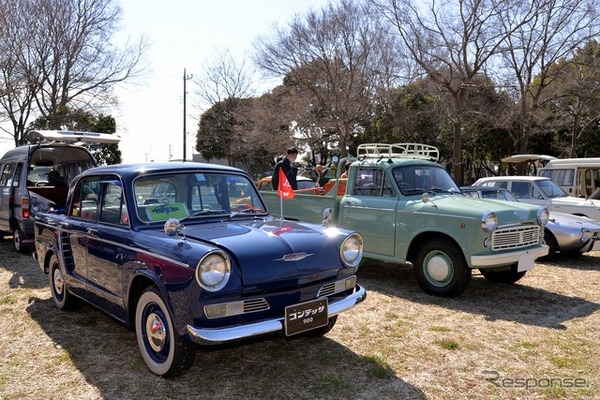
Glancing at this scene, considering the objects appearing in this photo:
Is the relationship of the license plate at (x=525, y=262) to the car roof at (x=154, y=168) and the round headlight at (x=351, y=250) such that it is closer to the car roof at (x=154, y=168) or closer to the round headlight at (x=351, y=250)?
the round headlight at (x=351, y=250)

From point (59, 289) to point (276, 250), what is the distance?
10.8 ft

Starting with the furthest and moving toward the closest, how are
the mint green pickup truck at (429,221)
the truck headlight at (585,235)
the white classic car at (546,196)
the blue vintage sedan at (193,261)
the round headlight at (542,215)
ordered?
the white classic car at (546,196) < the truck headlight at (585,235) < the round headlight at (542,215) < the mint green pickup truck at (429,221) < the blue vintage sedan at (193,261)

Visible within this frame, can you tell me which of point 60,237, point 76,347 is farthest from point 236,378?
point 60,237

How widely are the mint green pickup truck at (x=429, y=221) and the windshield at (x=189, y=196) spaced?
0.65 metres

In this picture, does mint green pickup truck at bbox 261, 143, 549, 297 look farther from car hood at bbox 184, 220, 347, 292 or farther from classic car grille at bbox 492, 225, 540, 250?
car hood at bbox 184, 220, 347, 292

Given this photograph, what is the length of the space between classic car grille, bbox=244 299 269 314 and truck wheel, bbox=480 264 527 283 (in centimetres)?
446

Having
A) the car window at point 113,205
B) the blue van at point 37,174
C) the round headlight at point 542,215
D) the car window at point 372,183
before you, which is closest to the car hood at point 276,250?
the car window at point 113,205

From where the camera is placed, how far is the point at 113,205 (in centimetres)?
430

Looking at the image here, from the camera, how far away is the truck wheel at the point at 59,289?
5232 mm

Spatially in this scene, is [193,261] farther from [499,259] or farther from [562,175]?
[562,175]

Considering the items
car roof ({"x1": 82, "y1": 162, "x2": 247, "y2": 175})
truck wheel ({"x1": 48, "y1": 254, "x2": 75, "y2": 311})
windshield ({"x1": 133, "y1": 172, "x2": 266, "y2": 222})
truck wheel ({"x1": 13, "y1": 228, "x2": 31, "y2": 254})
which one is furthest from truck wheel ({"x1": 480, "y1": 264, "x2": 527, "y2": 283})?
truck wheel ({"x1": 13, "y1": 228, "x2": 31, "y2": 254})

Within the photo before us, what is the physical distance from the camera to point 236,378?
12.0ft

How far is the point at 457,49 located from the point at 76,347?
18279mm

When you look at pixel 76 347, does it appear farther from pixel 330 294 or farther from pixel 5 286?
pixel 5 286
